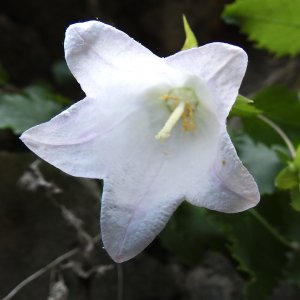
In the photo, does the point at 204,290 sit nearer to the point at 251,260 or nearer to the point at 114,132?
the point at 251,260

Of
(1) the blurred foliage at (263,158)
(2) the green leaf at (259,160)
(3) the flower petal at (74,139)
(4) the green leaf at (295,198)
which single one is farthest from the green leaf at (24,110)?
(4) the green leaf at (295,198)

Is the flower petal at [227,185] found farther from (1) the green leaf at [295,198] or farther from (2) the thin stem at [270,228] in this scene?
(2) the thin stem at [270,228]

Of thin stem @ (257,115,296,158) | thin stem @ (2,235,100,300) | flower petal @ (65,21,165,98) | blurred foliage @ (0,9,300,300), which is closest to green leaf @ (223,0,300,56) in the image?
blurred foliage @ (0,9,300,300)

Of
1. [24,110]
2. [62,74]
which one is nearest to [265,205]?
[24,110]

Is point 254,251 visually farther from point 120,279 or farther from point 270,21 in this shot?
point 270,21

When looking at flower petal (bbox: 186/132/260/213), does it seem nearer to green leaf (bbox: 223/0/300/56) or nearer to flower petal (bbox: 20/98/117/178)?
flower petal (bbox: 20/98/117/178)

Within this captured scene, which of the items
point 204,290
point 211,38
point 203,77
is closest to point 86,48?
point 203,77
